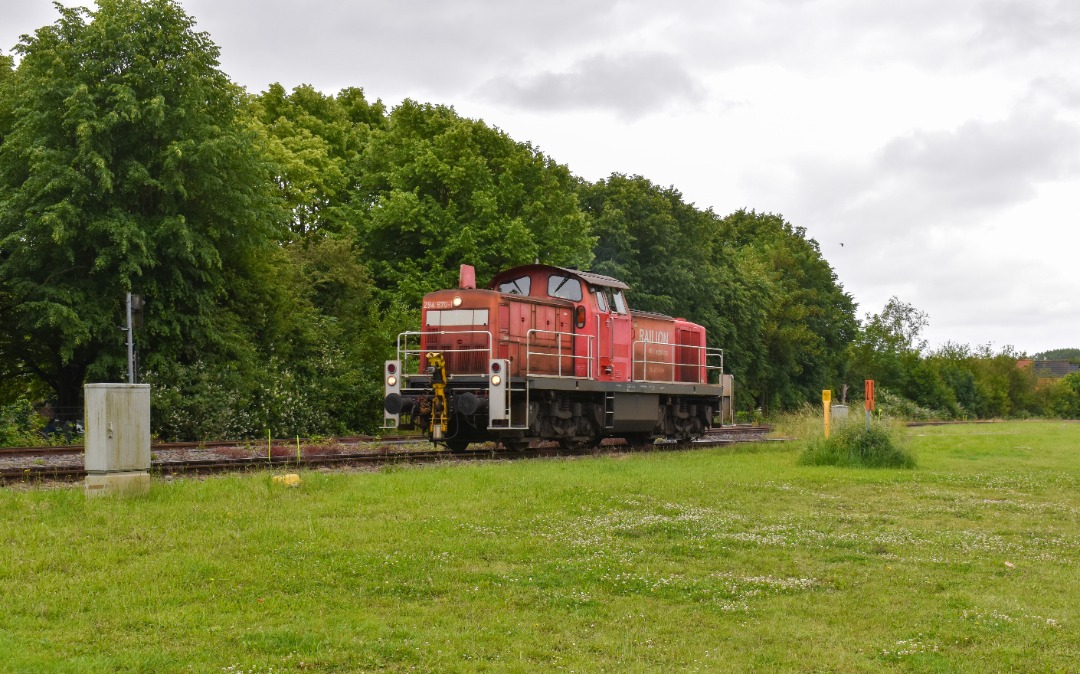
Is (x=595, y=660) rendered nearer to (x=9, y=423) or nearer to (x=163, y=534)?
(x=163, y=534)

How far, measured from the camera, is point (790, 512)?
13164mm

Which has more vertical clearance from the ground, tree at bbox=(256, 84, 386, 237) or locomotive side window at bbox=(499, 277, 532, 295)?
tree at bbox=(256, 84, 386, 237)

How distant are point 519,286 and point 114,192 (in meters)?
11.1

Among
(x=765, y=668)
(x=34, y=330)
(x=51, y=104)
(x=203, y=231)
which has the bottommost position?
(x=765, y=668)

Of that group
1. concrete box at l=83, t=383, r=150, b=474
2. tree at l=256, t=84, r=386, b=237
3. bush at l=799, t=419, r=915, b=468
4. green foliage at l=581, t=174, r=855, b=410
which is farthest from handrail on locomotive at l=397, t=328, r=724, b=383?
green foliage at l=581, t=174, r=855, b=410

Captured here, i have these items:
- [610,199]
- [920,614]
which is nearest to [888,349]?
[610,199]

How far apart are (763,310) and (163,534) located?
176ft

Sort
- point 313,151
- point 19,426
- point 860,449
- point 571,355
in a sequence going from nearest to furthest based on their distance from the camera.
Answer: point 860,449
point 571,355
point 19,426
point 313,151

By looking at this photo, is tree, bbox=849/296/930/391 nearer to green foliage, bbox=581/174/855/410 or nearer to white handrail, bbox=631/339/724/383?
green foliage, bbox=581/174/855/410

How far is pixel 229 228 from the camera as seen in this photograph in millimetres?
28484

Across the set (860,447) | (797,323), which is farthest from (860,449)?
(797,323)

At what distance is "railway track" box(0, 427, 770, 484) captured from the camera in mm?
16955

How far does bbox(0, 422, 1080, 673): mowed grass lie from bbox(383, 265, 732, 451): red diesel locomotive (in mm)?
5989

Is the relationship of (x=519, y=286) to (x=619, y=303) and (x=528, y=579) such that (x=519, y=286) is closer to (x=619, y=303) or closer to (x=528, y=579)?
(x=619, y=303)
